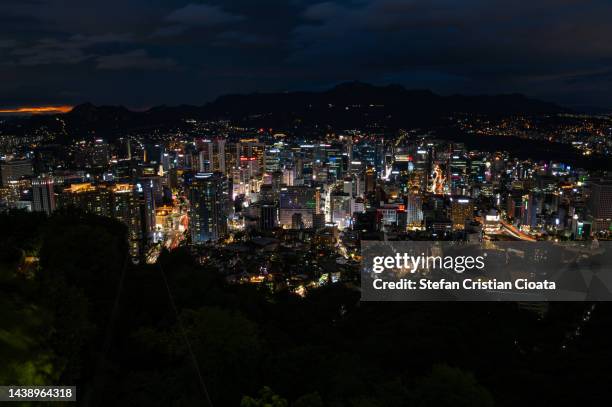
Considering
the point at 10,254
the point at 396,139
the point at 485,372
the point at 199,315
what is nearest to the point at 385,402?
the point at 199,315

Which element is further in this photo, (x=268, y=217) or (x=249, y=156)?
(x=249, y=156)

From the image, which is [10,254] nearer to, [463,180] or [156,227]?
[156,227]

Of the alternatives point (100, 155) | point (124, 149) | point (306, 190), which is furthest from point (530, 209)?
point (124, 149)

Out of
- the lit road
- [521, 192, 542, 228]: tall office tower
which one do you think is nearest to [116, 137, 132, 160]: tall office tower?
the lit road

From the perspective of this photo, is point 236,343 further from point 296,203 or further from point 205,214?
point 296,203

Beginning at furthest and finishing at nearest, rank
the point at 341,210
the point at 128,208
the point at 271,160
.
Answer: the point at 271,160 < the point at 341,210 < the point at 128,208

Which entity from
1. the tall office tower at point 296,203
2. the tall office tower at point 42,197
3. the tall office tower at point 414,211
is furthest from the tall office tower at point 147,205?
the tall office tower at point 414,211

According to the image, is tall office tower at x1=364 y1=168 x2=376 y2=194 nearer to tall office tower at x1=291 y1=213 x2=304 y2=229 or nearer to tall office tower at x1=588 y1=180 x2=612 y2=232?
tall office tower at x1=291 y1=213 x2=304 y2=229
